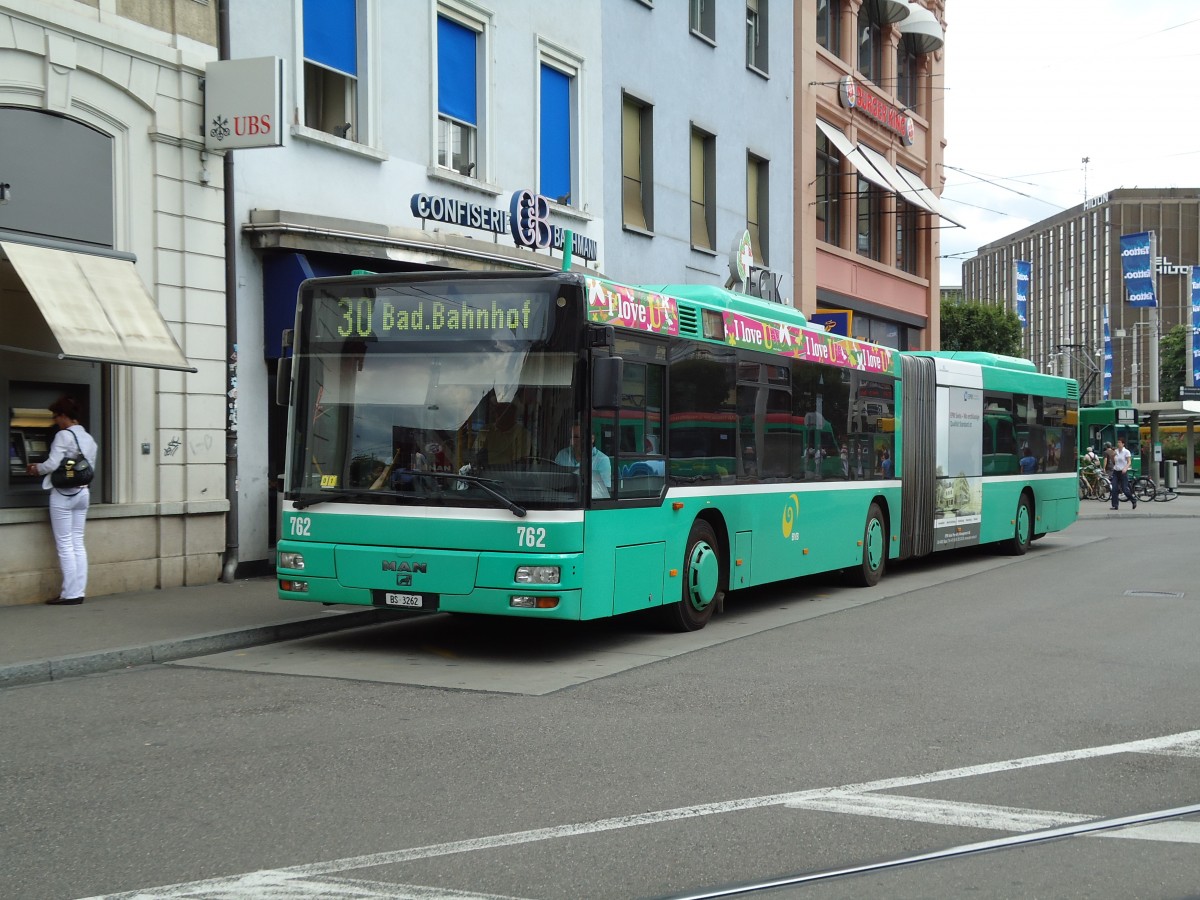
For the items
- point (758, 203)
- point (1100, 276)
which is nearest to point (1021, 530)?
point (758, 203)

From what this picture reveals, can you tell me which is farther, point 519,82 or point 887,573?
point 519,82

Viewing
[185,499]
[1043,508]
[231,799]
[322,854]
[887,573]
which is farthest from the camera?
[1043,508]

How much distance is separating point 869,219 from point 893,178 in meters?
2.71

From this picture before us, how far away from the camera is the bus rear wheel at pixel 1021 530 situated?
20312 mm

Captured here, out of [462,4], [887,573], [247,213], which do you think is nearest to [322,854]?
[247,213]

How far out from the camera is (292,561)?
10.1 meters

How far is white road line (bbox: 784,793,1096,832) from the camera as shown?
17.9ft

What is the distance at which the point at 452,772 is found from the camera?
6301mm

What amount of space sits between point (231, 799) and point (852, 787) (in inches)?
108

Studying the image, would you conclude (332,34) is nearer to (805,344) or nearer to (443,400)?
(805,344)

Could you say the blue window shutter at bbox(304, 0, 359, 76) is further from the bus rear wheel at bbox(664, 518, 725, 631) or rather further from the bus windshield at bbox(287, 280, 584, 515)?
the bus rear wheel at bbox(664, 518, 725, 631)

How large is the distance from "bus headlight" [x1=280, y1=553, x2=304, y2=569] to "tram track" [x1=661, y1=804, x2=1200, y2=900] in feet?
20.1

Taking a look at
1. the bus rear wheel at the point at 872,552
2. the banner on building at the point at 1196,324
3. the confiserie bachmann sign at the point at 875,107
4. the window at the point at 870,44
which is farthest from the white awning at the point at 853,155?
the banner on building at the point at 1196,324

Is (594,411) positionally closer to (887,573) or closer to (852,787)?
(852,787)
